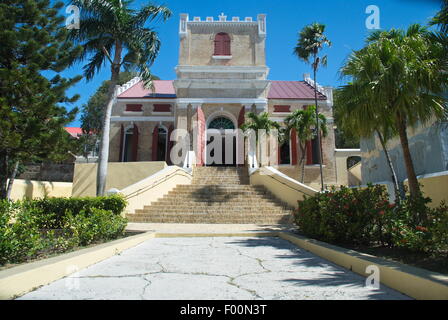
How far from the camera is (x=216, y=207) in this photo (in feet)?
36.7

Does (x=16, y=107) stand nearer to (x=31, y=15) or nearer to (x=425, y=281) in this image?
(x=31, y=15)

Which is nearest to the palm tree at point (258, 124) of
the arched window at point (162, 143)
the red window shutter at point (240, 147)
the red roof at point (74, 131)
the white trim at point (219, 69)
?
the red window shutter at point (240, 147)

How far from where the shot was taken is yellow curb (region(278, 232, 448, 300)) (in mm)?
2633

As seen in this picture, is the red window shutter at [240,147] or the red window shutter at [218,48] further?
the red window shutter at [218,48]

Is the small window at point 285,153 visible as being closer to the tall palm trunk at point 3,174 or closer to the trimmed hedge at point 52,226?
the trimmed hedge at point 52,226

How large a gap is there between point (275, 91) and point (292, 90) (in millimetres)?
1726

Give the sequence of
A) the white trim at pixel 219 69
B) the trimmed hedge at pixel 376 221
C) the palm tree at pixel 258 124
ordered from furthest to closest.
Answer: the white trim at pixel 219 69 → the palm tree at pixel 258 124 → the trimmed hedge at pixel 376 221

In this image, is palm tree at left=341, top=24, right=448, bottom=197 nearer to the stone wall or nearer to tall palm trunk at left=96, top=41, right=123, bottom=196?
tall palm trunk at left=96, top=41, right=123, bottom=196

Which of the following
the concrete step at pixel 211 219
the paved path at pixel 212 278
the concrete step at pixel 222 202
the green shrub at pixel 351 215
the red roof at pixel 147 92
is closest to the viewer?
the paved path at pixel 212 278

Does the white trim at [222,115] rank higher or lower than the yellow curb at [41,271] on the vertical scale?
higher

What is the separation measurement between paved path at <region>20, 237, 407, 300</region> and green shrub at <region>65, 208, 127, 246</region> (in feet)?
2.43

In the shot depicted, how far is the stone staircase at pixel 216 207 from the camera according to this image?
10281mm

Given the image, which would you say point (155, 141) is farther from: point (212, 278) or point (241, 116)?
point (212, 278)

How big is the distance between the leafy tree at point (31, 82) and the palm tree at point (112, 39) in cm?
96
